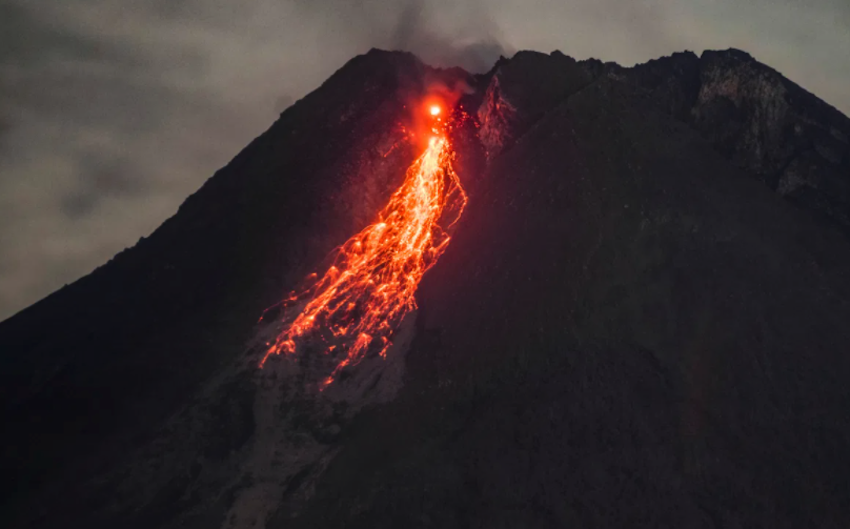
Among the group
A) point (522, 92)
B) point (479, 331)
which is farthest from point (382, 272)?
point (522, 92)

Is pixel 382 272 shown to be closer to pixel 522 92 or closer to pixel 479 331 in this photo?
pixel 479 331

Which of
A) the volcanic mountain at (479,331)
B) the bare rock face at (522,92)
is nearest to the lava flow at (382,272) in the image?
the volcanic mountain at (479,331)

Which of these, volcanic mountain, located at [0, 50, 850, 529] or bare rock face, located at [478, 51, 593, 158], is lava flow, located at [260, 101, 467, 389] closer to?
volcanic mountain, located at [0, 50, 850, 529]

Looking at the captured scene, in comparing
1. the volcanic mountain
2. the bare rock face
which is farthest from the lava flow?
the bare rock face

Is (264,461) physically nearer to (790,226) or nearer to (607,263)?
(607,263)

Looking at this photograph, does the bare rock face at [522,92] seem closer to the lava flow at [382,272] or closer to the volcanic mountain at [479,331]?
the volcanic mountain at [479,331]
